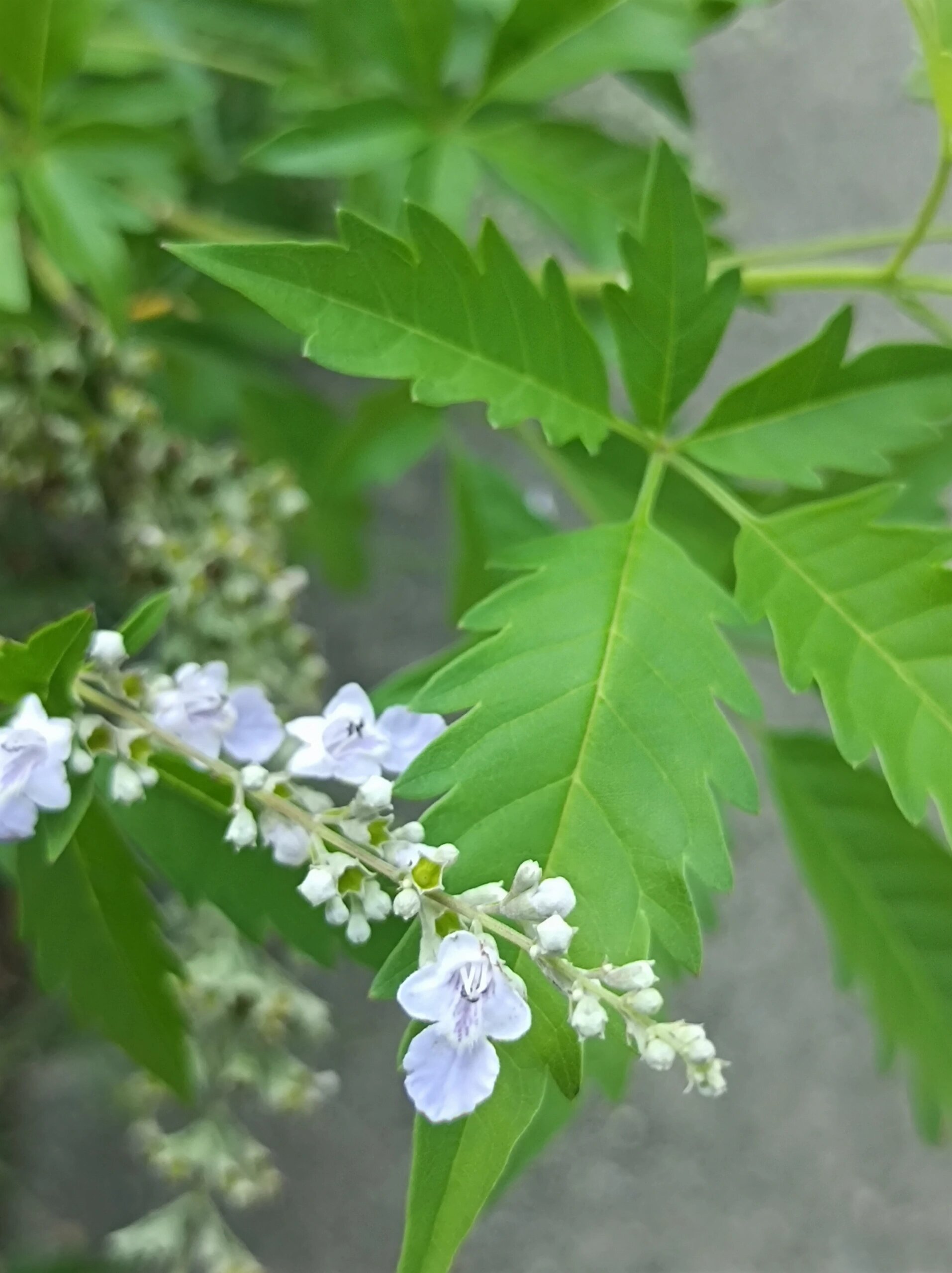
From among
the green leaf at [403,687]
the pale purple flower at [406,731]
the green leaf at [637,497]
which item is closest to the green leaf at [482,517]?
the green leaf at [637,497]

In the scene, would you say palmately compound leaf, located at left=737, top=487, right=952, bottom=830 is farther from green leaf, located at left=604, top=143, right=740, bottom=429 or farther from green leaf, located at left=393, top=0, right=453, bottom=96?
green leaf, located at left=393, top=0, right=453, bottom=96

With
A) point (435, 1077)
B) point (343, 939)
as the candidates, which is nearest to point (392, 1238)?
point (343, 939)

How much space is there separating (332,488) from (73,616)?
1.11ft

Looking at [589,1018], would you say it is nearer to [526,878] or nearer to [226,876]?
[526,878]

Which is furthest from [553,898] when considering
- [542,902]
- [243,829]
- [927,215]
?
[927,215]

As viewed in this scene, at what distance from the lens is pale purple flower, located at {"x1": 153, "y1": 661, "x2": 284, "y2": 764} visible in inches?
→ 15.3

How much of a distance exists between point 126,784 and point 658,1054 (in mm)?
195

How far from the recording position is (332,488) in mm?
688

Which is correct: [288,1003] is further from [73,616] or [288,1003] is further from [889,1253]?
[889,1253]

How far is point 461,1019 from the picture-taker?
0.31 metres

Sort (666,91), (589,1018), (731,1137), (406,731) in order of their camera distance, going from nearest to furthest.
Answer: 1. (589,1018)
2. (406,731)
3. (666,91)
4. (731,1137)

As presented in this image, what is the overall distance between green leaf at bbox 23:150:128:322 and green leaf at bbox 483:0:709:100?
0.21m

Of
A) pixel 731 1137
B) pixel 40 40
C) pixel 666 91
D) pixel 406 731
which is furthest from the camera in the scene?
pixel 731 1137

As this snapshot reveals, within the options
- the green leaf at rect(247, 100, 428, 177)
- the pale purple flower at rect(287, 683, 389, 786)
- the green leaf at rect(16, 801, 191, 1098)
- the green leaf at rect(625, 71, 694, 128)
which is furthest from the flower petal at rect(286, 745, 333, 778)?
the green leaf at rect(625, 71, 694, 128)
